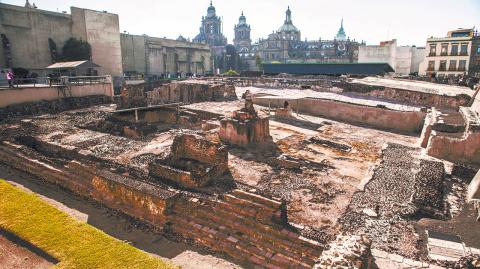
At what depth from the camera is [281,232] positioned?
23.3ft

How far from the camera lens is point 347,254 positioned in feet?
18.1

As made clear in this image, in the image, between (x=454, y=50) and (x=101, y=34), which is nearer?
(x=101, y=34)

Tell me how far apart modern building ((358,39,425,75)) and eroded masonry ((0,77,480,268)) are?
1208 inches

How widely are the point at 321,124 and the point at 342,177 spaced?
28.2 ft

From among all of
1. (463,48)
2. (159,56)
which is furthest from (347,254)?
(159,56)

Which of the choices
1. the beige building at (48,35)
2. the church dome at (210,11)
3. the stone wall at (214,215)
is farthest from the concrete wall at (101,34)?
the church dome at (210,11)

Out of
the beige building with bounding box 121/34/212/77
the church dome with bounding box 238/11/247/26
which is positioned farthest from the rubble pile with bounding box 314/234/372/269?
the church dome with bounding box 238/11/247/26

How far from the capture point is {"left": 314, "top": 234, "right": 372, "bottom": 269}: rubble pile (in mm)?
5336

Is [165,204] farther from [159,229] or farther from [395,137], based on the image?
[395,137]

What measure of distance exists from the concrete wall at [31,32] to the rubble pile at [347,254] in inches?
1268

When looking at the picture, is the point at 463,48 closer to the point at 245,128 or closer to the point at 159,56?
the point at 245,128

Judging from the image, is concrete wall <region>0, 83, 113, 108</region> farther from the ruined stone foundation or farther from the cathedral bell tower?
the cathedral bell tower

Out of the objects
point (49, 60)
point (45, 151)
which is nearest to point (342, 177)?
point (45, 151)

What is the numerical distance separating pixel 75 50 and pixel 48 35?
8.63 feet
